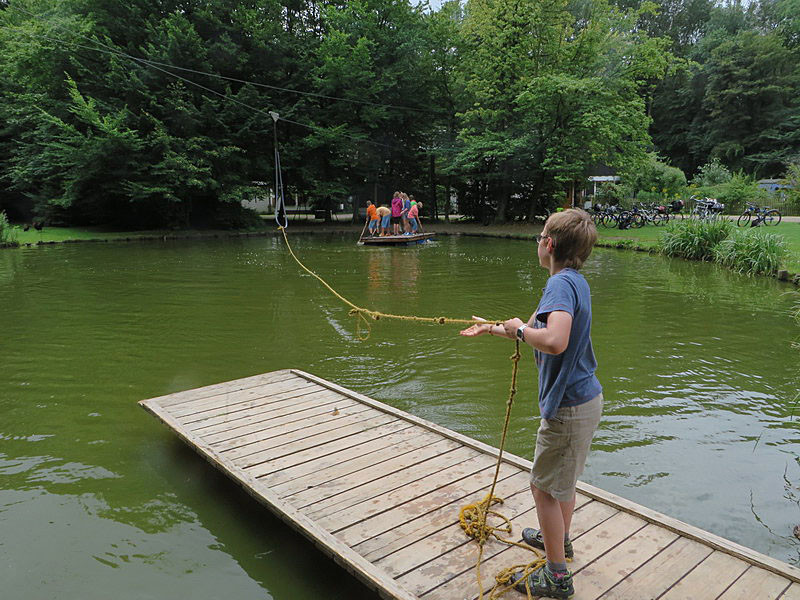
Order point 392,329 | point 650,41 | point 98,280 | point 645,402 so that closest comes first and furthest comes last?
1. point 645,402
2. point 392,329
3. point 98,280
4. point 650,41

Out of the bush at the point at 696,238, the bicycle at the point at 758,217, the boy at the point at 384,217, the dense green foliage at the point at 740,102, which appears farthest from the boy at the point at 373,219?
the dense green foliage at the point at 740,102

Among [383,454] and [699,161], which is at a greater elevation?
[699,161]

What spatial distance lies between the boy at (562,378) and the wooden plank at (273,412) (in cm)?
248

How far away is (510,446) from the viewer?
14.5 feet

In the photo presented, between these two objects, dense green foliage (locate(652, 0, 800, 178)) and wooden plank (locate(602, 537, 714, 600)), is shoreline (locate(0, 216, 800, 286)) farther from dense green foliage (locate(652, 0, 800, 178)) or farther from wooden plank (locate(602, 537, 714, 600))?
dense green foliage (locate(652, 0, 800, 178))

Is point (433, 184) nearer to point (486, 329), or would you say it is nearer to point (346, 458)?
point (346, 458)

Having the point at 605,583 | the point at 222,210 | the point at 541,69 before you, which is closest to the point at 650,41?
the point at 541,69

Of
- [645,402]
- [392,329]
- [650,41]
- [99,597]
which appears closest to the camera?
[99,597]

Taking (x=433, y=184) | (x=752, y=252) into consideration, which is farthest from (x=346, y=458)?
(x=433, y=184)

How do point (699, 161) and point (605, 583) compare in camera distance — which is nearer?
point (605, 583)

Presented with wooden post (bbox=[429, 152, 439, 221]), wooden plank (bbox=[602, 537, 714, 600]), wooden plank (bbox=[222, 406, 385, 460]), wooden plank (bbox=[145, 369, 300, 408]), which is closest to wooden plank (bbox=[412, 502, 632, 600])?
wooden plank (bbox=[602, 537, 714, 600])

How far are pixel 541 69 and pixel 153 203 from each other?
17851mm

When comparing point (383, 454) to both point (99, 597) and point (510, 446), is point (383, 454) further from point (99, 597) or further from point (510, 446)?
point (99, 597)

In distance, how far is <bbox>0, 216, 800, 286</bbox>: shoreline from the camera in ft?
59.5
